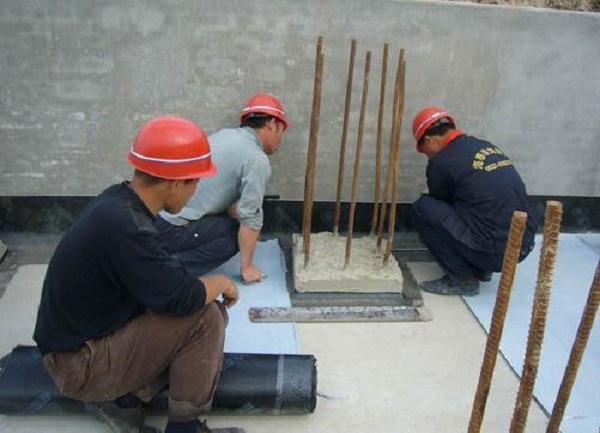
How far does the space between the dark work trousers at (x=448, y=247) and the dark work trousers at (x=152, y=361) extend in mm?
1781

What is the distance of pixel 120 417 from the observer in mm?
2561

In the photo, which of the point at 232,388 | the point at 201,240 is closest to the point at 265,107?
the point at 201,240

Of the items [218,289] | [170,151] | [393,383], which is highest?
[170,151]

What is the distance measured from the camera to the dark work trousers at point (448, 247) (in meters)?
3.75

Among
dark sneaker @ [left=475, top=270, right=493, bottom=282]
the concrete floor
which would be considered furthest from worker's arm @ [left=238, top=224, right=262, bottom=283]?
dark sneaker @ [left=475, top=270, right=493, bottom=282]

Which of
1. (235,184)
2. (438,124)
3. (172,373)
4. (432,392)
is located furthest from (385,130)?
(172,373)

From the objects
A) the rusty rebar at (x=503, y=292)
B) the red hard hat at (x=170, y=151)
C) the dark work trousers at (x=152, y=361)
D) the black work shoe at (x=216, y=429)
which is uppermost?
the red hard hat at (x=170, y=151)

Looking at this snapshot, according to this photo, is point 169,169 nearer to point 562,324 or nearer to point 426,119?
point 426,119

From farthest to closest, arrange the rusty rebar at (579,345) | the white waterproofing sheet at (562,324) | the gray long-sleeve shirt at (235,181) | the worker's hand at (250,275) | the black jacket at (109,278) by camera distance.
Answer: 1. the worker's hand at (250,275)
2. the gray long-sleeve shirt at (235,181)
3. the white waterproofing sheet at (562,324)
4. the black jacket at (109,278)
5. the rusty rebar at (579,345)


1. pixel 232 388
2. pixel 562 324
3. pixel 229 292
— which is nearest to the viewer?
pixel 229 292

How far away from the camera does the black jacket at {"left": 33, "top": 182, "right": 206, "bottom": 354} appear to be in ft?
6.94

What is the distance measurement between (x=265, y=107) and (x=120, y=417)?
1.91m

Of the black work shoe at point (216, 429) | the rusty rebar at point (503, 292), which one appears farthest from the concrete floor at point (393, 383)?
the rusty rebar at point (503, 292)

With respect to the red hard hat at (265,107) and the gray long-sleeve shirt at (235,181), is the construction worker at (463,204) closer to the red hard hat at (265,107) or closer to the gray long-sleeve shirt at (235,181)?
the red hard hat at (265,107)
